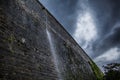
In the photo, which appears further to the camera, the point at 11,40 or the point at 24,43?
the point at 24,43

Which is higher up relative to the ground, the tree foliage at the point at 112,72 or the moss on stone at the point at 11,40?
the tree foliage at the point at 112,72

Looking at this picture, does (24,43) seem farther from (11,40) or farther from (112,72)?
(112,72)

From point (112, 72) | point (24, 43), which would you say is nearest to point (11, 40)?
point (24, 43)

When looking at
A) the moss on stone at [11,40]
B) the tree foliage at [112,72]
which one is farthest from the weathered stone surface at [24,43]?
the tree foliage at [112,72]

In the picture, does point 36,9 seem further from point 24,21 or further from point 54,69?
point 54,69

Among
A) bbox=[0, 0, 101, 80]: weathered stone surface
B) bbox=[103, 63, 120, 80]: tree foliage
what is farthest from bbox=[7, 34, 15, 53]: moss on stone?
bbox=[103, 63, 120, 80]: tree foliage

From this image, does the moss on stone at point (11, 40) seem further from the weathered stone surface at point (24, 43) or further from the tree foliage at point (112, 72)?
the tree foliage at point (112, 72)

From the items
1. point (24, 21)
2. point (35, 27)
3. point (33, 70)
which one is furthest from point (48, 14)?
point (33, 70)

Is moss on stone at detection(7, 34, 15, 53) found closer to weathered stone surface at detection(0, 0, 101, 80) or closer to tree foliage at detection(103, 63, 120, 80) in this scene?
weathered stone surface at detection(0, 0, 101, 80)

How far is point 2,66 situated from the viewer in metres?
3.76

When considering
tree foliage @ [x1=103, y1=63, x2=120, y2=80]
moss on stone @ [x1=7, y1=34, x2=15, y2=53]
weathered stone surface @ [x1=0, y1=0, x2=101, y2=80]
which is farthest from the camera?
tree foliage @ [x1=103, y1=63, x2=120, y2=80]

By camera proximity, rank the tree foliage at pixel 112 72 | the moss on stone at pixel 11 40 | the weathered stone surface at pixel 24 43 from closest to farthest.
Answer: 1. the weathered stone surface at pixel 24 43
2. the moss on stone at pixel 11 40
3. the tree foliage at pixel 112 72

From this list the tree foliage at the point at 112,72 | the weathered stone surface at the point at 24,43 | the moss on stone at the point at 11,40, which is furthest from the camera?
the tree foliage at the point at 112,72

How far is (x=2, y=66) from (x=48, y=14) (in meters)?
4.97
